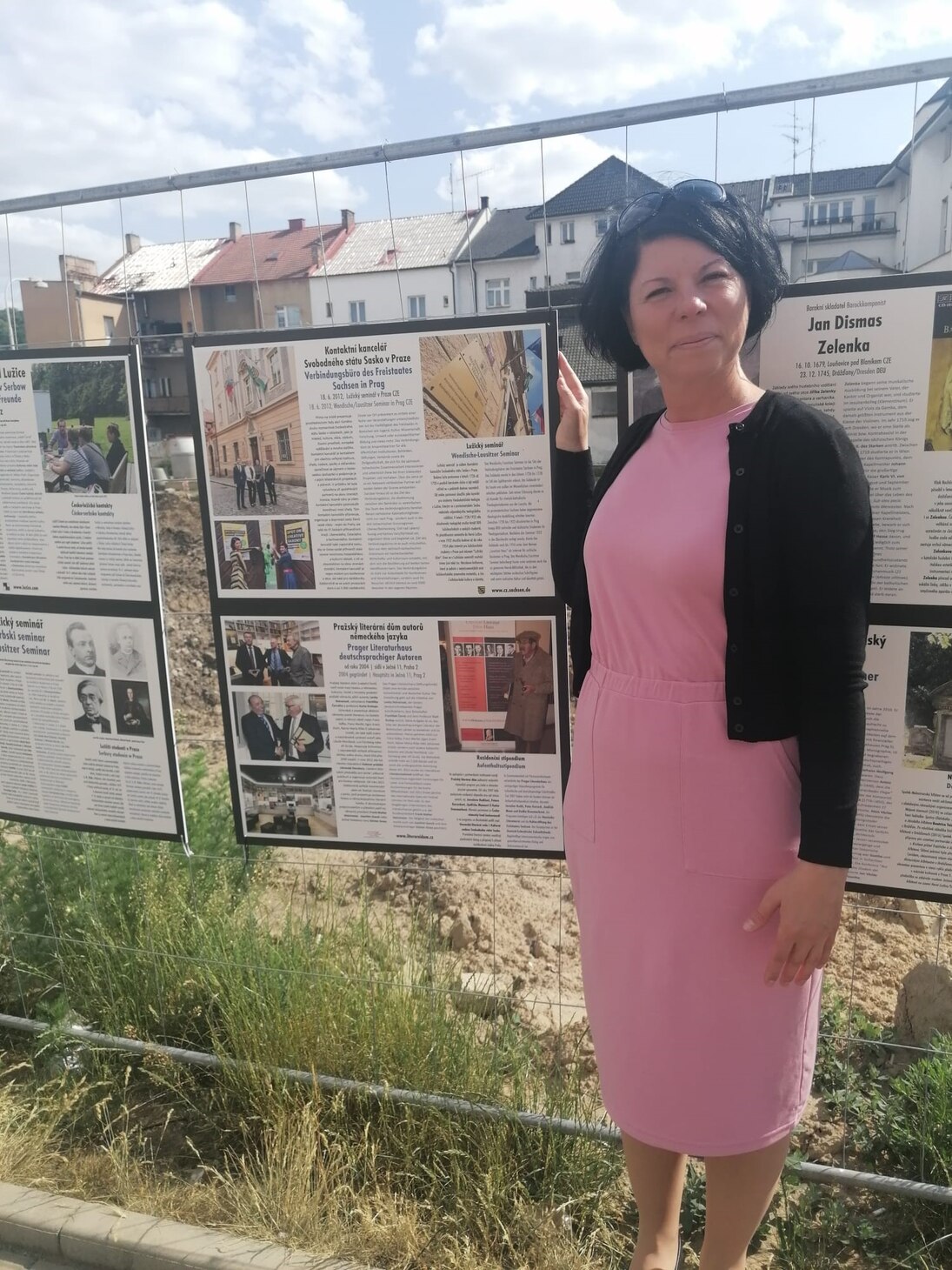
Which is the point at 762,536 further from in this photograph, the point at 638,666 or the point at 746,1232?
the point at 746,1232

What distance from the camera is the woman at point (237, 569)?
256 cm

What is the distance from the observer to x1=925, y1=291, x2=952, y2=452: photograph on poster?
6.44ft

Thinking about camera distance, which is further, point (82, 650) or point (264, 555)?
point (82, 650)

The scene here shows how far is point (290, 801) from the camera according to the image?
8.91 feet

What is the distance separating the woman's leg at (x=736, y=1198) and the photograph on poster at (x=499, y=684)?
1006 mm

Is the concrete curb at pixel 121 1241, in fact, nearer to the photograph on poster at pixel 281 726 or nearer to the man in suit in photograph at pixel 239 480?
the photograph on poster at pixel 281 726

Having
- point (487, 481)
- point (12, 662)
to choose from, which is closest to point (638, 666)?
point (487, 481)

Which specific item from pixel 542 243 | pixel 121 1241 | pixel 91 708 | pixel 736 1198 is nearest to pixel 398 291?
pixel 542 243

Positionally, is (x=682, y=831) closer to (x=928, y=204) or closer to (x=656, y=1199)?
(x=656, y=1199)


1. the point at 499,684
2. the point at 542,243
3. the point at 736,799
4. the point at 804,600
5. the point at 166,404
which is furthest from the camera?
the point at 166,404

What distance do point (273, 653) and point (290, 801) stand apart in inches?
17.5

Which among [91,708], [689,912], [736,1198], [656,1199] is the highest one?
[91,708]

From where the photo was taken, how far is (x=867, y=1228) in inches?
90.4

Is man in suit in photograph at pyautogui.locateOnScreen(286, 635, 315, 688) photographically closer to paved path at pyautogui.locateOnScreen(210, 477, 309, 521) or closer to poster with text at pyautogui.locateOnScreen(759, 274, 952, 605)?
paved path at pyautogui.locateOnScreen(210, 477, 309, 521)
